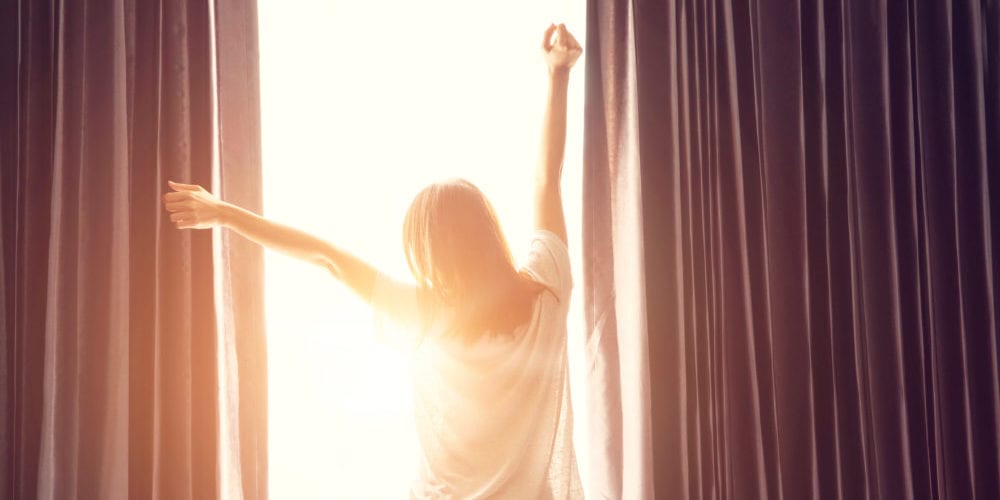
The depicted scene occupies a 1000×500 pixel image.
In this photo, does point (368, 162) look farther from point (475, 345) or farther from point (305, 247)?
point (475, 345)

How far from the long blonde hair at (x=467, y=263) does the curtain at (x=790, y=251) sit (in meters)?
0.56

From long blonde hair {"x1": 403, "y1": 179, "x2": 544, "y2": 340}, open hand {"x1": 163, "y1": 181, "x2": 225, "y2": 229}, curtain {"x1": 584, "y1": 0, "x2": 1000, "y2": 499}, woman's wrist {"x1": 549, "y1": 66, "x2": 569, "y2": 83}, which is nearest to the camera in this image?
long blonde hair {"x1": 403, "y1": 179, "x2": 544, "y2": 340}

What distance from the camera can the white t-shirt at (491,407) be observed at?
1317mm

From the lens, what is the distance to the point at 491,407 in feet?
4.33

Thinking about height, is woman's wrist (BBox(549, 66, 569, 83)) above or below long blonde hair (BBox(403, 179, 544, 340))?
above

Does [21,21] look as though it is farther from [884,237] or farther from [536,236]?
[884,237]

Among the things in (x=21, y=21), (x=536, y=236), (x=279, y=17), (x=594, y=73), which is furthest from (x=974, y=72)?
Result: (x=21, y=21)

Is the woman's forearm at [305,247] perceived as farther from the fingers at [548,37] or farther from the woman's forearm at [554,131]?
the fingers at [548,37]

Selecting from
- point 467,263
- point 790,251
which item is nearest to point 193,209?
point 467,263

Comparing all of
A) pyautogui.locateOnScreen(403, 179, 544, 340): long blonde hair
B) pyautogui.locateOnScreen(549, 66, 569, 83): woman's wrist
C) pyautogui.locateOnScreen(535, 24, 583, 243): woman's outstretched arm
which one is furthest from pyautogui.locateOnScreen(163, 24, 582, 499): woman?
pyautogui.locateOnScreen(549, 66, 569, 83): woman's wrist

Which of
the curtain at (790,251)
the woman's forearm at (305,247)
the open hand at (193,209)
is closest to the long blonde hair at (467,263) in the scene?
the woman's forearm at (305,247)

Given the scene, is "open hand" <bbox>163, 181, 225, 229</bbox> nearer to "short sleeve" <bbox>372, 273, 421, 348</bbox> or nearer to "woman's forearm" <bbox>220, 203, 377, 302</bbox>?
"woman's forearm" <bbox>220, 203, 377, 302</bbox>

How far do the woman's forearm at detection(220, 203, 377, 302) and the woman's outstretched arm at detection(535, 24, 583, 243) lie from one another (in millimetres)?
368

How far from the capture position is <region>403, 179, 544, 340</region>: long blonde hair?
1311 millimetres
